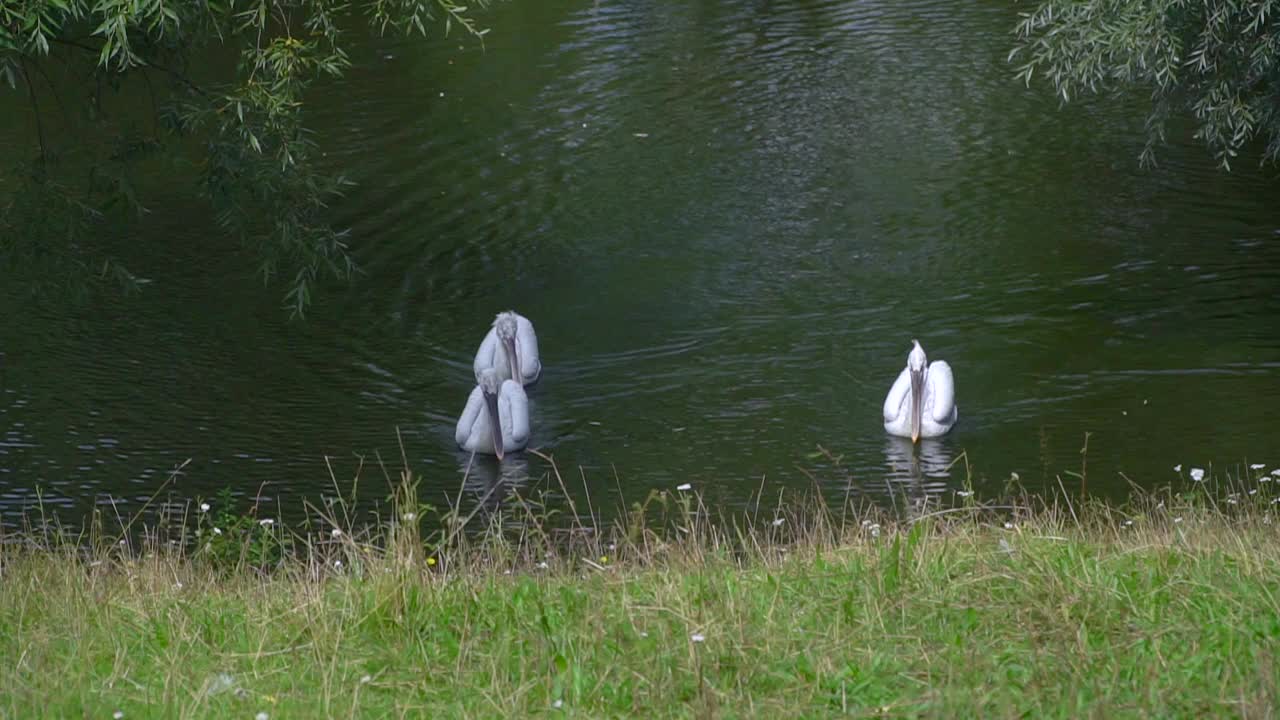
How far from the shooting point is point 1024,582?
6027mm

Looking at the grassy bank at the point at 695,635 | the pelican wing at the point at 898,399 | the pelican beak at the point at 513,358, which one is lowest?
the pelican wing at the point at 898,399

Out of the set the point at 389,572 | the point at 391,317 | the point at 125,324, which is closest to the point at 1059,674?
the point at 389,572

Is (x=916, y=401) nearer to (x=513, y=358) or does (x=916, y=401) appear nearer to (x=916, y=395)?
(x=916, y=395)

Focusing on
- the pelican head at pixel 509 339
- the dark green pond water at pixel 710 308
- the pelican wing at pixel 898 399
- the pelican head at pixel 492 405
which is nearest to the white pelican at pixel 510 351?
the pelican head at pixel 509 339

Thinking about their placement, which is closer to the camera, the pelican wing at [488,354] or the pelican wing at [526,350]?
the pelican wing at [488,354]

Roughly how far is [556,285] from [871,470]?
5520 millimetres

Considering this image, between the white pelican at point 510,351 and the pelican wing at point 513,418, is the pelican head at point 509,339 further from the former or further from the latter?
the pelican wing at point 513,418

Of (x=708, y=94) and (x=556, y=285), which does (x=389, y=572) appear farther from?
(x=708, y=94)

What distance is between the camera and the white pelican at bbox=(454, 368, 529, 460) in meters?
12.5

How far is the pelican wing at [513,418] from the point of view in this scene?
12.9 m

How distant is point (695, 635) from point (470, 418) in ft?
24.3

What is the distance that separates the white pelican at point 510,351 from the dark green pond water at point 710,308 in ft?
1.04

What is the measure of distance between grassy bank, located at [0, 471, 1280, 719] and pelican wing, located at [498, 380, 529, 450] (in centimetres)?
588

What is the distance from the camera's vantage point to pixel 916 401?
485 inches
